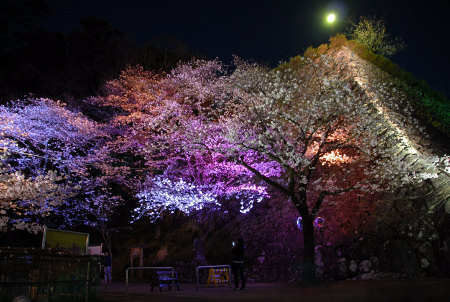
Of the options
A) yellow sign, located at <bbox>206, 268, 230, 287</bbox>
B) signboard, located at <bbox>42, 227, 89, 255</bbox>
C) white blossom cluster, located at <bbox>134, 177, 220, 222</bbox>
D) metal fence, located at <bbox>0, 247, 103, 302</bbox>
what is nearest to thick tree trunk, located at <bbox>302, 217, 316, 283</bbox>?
yellow sign, located at <bbox>206, 268, 230, 287</bbox>

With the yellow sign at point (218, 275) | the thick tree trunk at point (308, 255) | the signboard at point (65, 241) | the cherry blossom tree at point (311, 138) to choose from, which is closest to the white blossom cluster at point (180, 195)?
the cherry blossom tree at point (311, 138)

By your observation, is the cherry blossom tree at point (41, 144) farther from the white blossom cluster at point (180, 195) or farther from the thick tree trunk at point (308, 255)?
the thick tree trunk at point (308, 255)

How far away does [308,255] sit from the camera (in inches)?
470

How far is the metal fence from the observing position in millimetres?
6196

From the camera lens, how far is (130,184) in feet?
66.6

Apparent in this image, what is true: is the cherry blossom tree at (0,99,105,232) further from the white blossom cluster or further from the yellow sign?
the yellow sign

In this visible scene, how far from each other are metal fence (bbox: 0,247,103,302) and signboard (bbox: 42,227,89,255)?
2.89 ft

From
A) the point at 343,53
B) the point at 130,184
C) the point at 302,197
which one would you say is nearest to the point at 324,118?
the point at 302,197

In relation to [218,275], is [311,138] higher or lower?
higher

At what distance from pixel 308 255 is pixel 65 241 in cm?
796

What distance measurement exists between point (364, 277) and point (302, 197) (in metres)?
3.47

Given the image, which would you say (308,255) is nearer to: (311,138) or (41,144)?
(311,138)

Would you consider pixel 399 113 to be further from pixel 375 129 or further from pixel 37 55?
pixel 37 55

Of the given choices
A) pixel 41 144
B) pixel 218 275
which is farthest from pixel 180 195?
pixel 41 144
